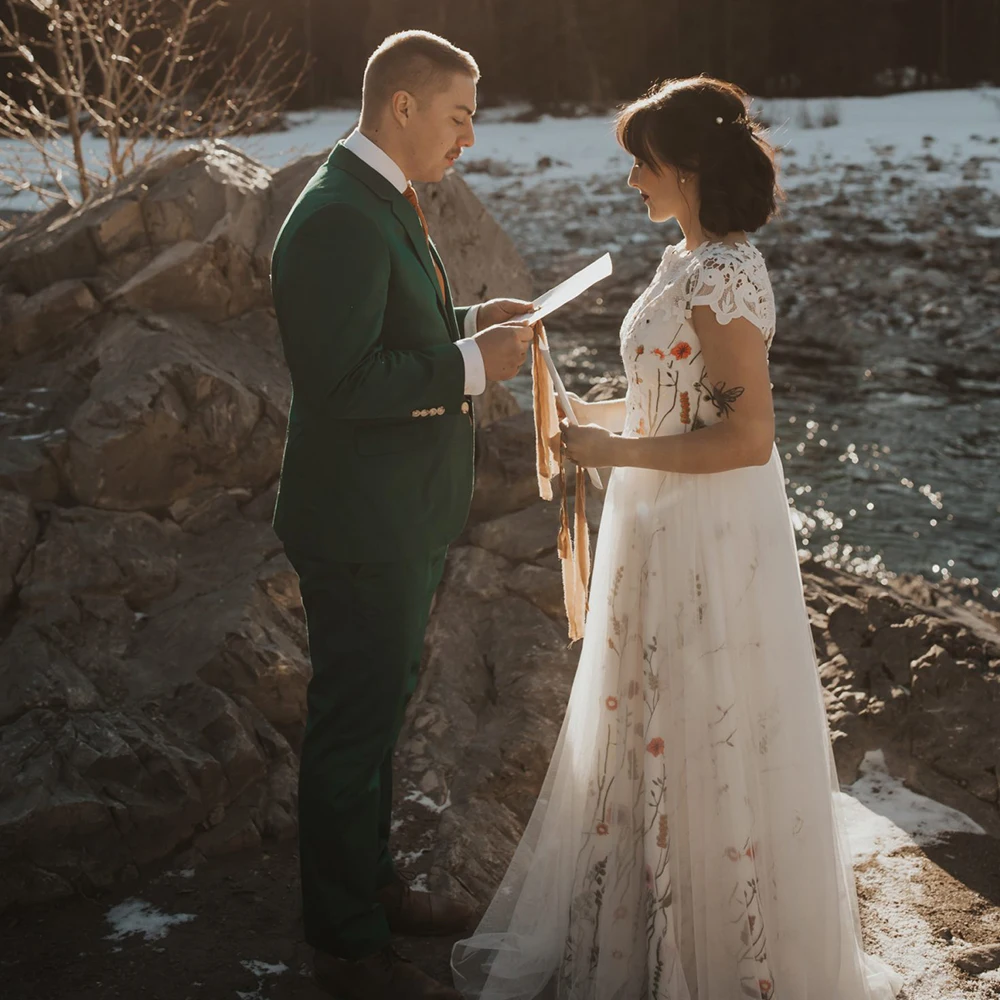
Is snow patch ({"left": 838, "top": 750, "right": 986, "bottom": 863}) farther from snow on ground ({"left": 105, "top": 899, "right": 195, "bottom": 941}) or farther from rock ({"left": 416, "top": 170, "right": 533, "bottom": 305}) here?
rock ({"left": 416, "top": 170, "right": 533, "bottom": 305})

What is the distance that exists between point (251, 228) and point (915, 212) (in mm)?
12224

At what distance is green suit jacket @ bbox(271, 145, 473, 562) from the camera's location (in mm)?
2756

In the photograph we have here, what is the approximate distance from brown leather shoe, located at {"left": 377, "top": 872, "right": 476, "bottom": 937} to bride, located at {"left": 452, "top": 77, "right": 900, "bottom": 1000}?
52 centimetres

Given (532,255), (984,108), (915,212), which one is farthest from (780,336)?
(984,108)

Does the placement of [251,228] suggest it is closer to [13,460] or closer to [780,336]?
[13,460]

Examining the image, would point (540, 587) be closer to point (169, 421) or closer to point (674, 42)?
point (169, 421)

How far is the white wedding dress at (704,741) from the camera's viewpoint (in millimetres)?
2855

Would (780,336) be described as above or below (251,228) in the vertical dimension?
below

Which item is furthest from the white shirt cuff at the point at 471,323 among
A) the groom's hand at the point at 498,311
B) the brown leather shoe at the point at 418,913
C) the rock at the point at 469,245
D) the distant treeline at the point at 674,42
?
the distant treeline at the point at 674,42

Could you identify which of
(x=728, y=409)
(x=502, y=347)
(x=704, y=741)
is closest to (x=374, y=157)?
(x=502, y=347)

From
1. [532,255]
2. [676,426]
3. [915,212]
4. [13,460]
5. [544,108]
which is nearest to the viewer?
[676,426]

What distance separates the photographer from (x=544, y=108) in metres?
28.5

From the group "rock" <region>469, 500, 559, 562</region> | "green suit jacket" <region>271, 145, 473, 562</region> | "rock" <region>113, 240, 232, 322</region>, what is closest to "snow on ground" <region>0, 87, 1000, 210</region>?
"rock" <region>113, 240, 232, 322</region>

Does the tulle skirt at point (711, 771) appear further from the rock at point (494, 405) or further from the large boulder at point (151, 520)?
the rock at point (494, 405)
